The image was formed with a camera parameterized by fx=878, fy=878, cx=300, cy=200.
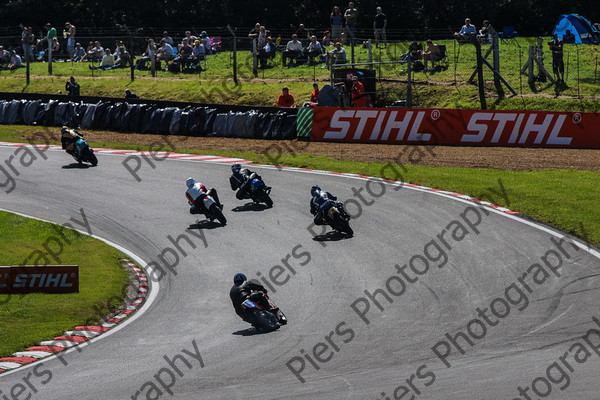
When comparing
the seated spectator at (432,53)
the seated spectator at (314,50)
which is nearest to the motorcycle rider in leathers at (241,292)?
the seated spectator at (432,53)

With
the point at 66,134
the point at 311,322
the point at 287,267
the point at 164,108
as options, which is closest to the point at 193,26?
the point at 164,108

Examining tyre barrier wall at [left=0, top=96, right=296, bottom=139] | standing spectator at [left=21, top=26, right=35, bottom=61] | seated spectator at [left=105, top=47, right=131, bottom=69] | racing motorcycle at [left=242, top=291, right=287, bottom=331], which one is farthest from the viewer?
seated spectator at [left=105, top=47, right=131, bottom=69]

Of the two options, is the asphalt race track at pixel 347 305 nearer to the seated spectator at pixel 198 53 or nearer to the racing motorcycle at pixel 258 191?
the racing motorcycle at pixel 258 191

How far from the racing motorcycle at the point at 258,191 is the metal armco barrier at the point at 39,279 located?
6.48 m

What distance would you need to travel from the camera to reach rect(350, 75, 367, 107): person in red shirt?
105 feet

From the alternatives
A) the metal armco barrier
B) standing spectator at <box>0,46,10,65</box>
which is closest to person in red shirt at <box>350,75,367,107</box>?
the metal armco barrier

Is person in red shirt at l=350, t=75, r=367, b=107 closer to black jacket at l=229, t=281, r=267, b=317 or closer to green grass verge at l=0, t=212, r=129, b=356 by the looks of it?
green grass verge at l=0, t=212, r=129, b=356

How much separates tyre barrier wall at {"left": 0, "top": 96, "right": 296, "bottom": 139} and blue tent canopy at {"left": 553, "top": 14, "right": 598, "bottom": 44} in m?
16.8

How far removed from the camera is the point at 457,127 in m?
28.8

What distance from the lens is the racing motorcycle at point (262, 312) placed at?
13422 millimetres

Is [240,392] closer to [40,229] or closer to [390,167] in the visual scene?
[40,229]

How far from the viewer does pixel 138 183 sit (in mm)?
24906

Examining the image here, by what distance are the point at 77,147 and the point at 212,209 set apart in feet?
26.6

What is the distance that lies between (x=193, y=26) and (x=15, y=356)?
41293 millimetres
